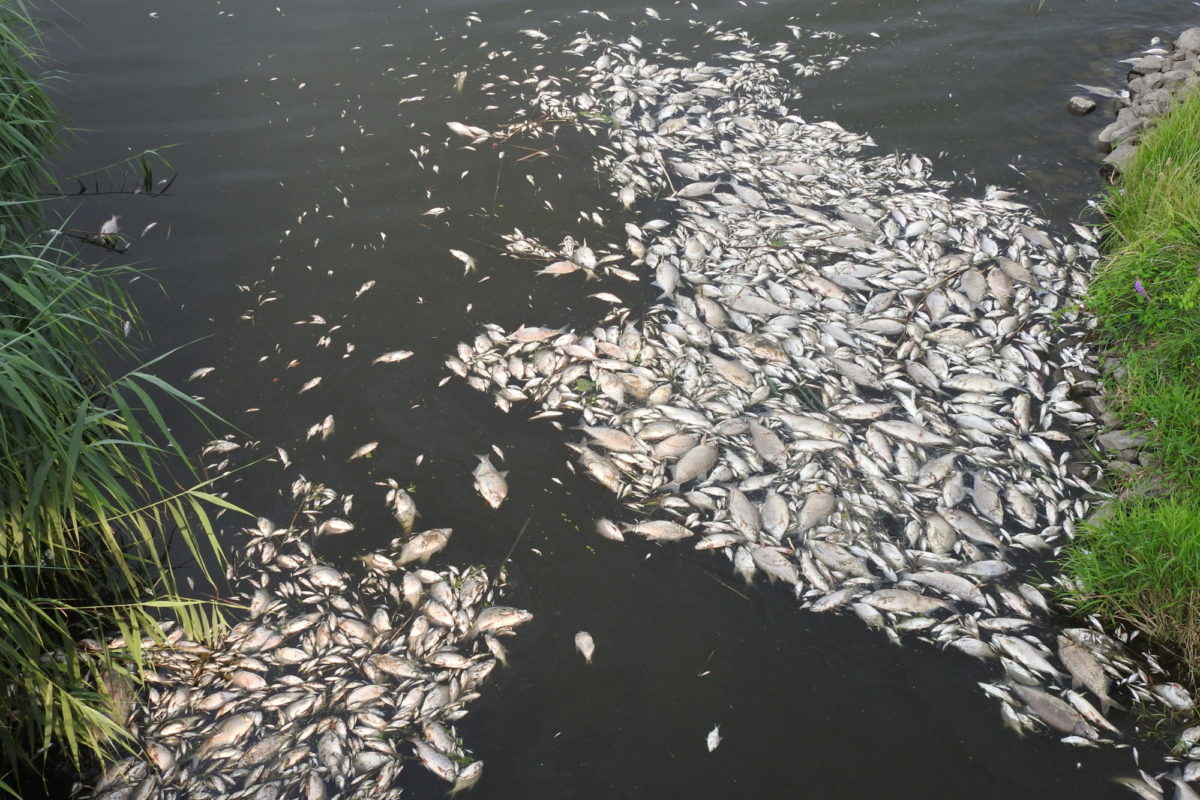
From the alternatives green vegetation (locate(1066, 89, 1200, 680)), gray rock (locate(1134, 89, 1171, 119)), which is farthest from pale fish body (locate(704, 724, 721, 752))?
gray rock (locate(1134, 89, 1171, 119))

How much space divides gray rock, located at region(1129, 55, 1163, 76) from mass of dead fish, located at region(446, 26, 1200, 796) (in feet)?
5.13

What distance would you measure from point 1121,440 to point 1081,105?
8.26ft

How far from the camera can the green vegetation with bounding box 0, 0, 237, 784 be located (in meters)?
2.24

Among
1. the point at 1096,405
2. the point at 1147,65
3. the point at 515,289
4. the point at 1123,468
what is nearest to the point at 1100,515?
the point at 1123,468

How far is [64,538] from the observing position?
7.95ft

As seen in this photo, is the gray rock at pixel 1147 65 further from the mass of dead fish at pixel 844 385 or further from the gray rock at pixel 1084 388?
the gray rock at pixel 1084 388

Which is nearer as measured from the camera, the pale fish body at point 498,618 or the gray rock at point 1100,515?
the pale fish body at point 498,618

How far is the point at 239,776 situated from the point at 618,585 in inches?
47.3

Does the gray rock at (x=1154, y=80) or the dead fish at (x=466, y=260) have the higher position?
the gray rock at (x=1154, y=80)

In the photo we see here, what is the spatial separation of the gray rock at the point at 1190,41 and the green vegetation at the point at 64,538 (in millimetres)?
5645

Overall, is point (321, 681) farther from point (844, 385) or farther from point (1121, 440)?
point (1121, 440)

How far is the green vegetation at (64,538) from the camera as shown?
2240 millimetres

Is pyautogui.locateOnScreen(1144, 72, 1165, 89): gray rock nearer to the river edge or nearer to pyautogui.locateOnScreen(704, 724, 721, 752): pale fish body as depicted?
the river edge

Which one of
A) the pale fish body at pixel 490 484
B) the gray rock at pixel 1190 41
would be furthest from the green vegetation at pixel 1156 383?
the pale fish body at pixel 490 484
